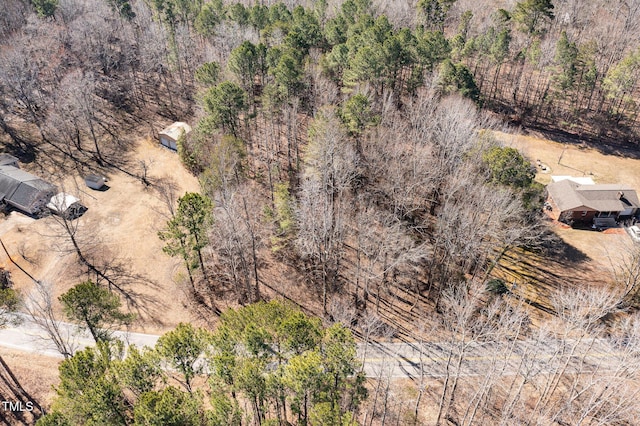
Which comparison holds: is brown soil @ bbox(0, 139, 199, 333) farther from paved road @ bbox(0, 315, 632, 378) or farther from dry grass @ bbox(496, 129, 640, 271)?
dry grass @ bbox(496, 129, 640, 271)

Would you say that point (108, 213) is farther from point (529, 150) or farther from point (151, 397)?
point (529, 150)

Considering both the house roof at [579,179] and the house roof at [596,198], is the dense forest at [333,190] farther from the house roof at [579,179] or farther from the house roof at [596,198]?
the house roof at [579,179]

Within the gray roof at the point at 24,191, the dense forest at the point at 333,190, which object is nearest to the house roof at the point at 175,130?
the dense forest at the point at 333,190

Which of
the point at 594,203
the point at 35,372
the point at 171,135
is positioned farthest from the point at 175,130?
the point at 594,203

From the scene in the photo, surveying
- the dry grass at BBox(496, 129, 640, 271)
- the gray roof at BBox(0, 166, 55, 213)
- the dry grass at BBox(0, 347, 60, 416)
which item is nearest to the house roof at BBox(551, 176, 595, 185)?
the dry grass at BBox(496, 129, 640, 271)

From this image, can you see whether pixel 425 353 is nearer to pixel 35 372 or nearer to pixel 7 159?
pixel 35 372

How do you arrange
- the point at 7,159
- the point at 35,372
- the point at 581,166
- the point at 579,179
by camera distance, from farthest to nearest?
the point at 581,166
the point at 7,159
the point at 579,179
the point at 35,372
